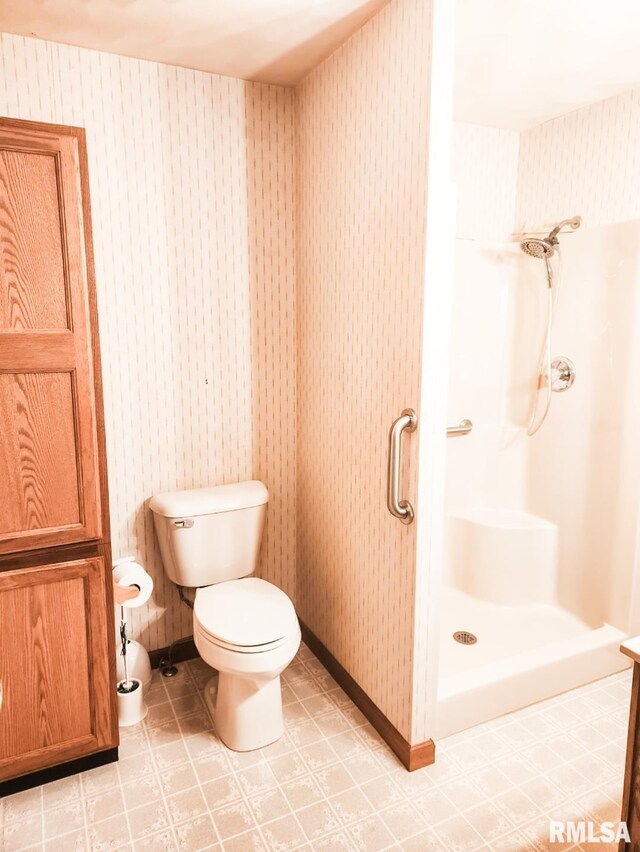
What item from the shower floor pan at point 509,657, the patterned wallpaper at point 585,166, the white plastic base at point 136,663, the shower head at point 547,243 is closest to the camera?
→ the shower floor pan at point 509,657

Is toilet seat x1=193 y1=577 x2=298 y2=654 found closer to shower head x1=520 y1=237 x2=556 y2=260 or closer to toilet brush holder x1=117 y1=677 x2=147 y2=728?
toilet brush holder x1=117 y1=677 x2=147 y2=728

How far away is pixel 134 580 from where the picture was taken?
213 cm

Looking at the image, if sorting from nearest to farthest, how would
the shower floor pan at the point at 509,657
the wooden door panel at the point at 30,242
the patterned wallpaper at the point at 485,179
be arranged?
the wooden door panel at the point at 30,242, the shower floor pan at the point at 509,657, the patterned wallpaper at the point at 485,179

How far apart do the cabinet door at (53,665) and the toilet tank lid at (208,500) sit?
492 mm

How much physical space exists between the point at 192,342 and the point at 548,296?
165 centimetres

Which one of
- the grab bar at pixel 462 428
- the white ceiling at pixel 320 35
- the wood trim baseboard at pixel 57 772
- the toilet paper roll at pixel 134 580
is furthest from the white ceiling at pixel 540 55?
the wood trim baseboard at pixel 57 772

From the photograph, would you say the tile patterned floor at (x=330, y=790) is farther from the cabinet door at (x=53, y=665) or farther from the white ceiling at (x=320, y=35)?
the white ceiling at (x=320, y=35)

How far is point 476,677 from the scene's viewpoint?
212 centimetres

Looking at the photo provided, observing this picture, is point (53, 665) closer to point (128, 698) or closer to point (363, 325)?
point (128, 698)

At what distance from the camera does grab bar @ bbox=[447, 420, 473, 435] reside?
2.87 m

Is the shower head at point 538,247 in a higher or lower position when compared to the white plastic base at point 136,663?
higher

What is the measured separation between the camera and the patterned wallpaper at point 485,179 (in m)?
2.76

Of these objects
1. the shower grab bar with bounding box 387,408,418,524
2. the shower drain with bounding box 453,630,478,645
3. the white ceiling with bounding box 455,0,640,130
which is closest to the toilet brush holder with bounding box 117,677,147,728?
the shower grab bar with bounding box 387,408,418,524

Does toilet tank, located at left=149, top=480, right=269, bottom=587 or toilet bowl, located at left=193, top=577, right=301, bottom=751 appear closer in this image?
toilet bowl, located at left=193, top=577, right=301, bottom=751
